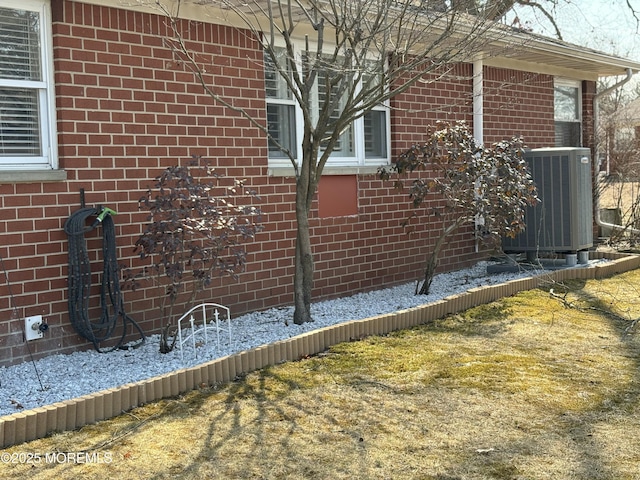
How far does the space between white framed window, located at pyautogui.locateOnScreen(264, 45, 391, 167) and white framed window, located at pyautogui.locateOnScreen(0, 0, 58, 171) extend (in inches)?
93.0

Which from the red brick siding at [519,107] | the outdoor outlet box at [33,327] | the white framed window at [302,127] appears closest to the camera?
the outdoor outlet box at [33,327]

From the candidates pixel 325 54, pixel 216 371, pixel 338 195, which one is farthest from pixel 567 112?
pixel 216 371

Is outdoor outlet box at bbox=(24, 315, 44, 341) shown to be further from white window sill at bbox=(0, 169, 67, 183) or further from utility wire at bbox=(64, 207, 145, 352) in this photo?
white window sill at bbox=(0, 169, 67, 183)

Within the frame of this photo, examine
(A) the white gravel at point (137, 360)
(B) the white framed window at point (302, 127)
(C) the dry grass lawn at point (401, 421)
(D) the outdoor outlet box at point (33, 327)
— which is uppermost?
(B) the white framed window at point (302, 127)

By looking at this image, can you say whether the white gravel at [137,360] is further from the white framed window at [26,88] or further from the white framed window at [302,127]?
the white framed window at [302,127]

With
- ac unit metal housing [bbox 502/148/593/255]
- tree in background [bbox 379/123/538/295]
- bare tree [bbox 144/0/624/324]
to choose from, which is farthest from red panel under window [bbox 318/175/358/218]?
ac unit metal housing [bbox 502/148/593/255]

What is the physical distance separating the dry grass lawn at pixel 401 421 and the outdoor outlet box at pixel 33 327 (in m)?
1.62

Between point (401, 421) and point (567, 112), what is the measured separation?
398 inches

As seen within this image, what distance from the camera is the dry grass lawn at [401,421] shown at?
4.03 metres

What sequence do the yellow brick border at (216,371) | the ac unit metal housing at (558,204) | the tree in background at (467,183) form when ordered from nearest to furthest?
1. the yellow brick border at (216,371)
2. the tree in background at (467,183)
3. the ac unit metal housing at (558,204)

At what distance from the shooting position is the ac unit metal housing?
10266 mm

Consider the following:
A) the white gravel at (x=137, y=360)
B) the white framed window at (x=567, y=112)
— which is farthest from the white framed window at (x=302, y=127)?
the white framed window at (x=567, y=112)

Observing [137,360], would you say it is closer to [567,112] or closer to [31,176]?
[31,176]

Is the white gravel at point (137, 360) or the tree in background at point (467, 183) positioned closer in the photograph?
the white gravel at point (137, 360)
